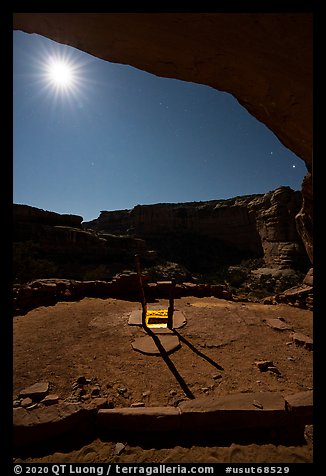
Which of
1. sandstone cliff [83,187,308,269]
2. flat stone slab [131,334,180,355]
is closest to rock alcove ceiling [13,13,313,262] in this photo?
flat stone slab [131,334,180,355]

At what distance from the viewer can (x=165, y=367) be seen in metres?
4.31

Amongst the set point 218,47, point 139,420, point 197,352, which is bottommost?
point 197,352

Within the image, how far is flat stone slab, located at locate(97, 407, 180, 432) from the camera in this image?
2762 mm

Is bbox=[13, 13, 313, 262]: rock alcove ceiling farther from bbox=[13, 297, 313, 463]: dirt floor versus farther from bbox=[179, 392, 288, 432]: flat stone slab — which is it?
bbox=[13, 297, 313, 463]: dirt floor

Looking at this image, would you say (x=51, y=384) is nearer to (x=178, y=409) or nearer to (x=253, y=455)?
(x=178, y=409)

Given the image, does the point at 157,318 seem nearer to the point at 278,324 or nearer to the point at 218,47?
the point at 278,324

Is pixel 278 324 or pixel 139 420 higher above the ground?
pixel 139 420

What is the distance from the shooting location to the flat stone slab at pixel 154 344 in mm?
4926

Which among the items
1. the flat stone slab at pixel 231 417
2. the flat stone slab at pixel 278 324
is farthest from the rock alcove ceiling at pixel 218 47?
the flat stone slab at pixel 278 324

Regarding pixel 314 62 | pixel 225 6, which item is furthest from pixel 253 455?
pixel 225 6

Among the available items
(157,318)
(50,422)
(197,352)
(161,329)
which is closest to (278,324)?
(197,352)

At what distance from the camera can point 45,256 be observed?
88.2 ft

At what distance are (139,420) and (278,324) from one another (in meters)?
5.14

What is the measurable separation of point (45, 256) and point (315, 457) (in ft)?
96.0
